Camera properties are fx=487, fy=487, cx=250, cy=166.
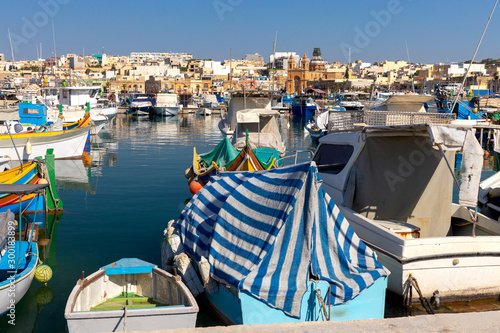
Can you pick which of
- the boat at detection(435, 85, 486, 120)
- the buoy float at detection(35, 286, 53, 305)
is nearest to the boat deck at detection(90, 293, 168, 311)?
the buoy float at detection(35, 286, 53, 305)

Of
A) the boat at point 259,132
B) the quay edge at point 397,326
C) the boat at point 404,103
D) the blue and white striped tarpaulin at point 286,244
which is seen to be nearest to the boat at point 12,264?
the blue and white striped tarpaulin at point 286,244

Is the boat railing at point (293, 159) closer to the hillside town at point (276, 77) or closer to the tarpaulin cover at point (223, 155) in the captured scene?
the tarpaulin cover at point (223, 155)

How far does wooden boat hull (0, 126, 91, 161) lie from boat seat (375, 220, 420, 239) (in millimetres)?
19417

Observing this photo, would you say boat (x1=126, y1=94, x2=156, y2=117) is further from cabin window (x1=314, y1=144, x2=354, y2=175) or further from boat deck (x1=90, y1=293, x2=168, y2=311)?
boat deck (x1=90, y1=293, x2=168, y2=311)

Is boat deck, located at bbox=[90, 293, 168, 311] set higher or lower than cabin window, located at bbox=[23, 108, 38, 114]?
lower

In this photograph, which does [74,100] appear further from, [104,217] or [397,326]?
[397,326]

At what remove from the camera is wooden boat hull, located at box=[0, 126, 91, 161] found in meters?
23.4

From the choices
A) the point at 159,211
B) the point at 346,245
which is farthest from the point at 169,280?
the point at 159,211

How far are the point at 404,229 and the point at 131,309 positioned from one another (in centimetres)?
537

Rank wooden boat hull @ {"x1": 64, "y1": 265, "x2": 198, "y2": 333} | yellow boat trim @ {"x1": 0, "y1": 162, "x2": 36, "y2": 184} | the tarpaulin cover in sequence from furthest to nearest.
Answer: the tarpaulin cover → yellow boat trim @ {"x1": 0, "y1": 162, "x2": 36, "y2": 184} → wooden boat hull @ {"x1": 64, "y1": 265, "x2": 198, "y2": 333}

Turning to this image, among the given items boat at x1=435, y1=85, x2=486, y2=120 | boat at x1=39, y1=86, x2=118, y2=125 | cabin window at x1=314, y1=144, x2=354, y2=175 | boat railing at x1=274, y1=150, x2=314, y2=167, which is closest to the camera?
cabin window at x1=314, y1=144, x2=354, y2=175

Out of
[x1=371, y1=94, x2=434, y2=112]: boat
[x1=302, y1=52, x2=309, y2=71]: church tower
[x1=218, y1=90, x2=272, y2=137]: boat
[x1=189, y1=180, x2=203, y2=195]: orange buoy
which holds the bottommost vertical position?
[x1=189, y1=180, x2=203, y2=195]: orange buoy

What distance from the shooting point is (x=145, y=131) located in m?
47.8

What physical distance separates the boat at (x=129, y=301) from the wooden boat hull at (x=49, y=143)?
1718cm
